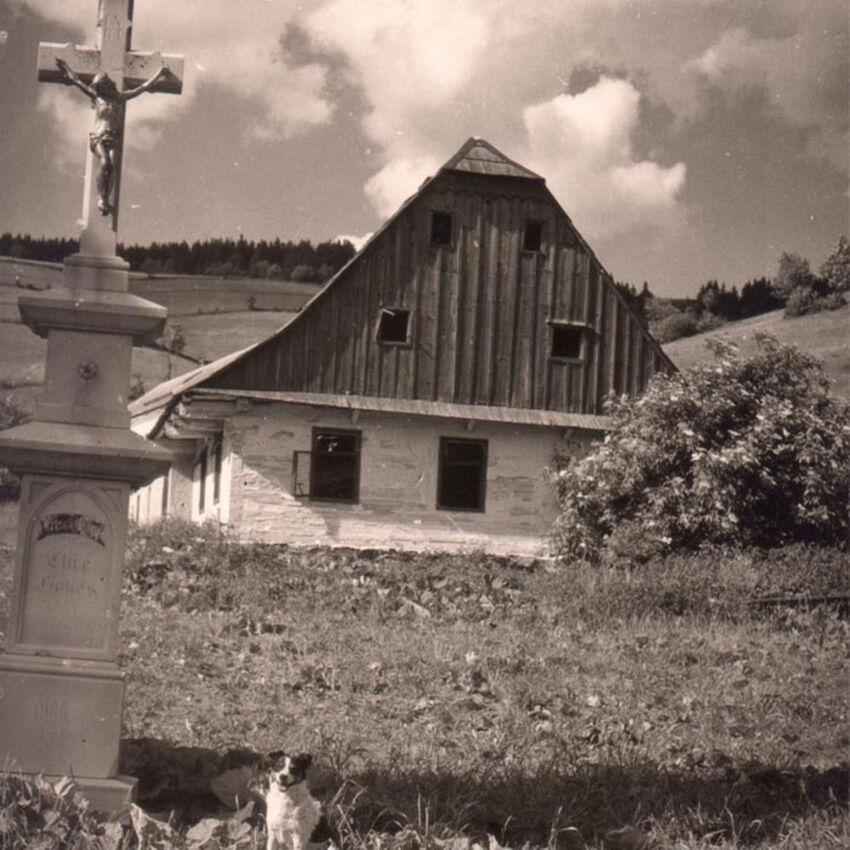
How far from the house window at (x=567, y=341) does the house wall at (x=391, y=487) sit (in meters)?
1.37

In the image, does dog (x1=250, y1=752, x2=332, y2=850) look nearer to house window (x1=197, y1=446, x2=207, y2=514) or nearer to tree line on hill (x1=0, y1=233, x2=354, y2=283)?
tree line on hill (x1=0, y1=233, x2=354, y2=283)

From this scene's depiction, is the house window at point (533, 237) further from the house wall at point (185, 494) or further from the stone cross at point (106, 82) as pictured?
the stone cross at point (106, 82)

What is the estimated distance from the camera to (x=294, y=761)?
17.8 feet

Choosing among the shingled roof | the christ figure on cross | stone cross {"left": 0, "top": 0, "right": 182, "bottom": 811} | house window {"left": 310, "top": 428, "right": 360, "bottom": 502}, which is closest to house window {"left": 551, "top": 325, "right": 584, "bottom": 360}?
the shingled roof

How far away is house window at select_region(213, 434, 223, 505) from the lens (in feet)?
69.4

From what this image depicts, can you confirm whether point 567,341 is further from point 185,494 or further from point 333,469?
point 185,494

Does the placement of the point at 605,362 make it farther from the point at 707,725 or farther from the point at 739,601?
the point at 707,725

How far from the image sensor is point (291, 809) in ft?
17.8

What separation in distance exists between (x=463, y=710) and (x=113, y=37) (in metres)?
5.25

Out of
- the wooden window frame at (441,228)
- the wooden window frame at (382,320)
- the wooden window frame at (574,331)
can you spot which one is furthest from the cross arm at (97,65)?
the wooden window frame at (574,331)

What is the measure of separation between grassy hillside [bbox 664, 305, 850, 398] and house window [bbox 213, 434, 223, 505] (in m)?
7.89

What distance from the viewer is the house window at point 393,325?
20.7 m

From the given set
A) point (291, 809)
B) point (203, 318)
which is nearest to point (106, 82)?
point (291, 809)

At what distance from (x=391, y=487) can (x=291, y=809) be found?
15.1 m
